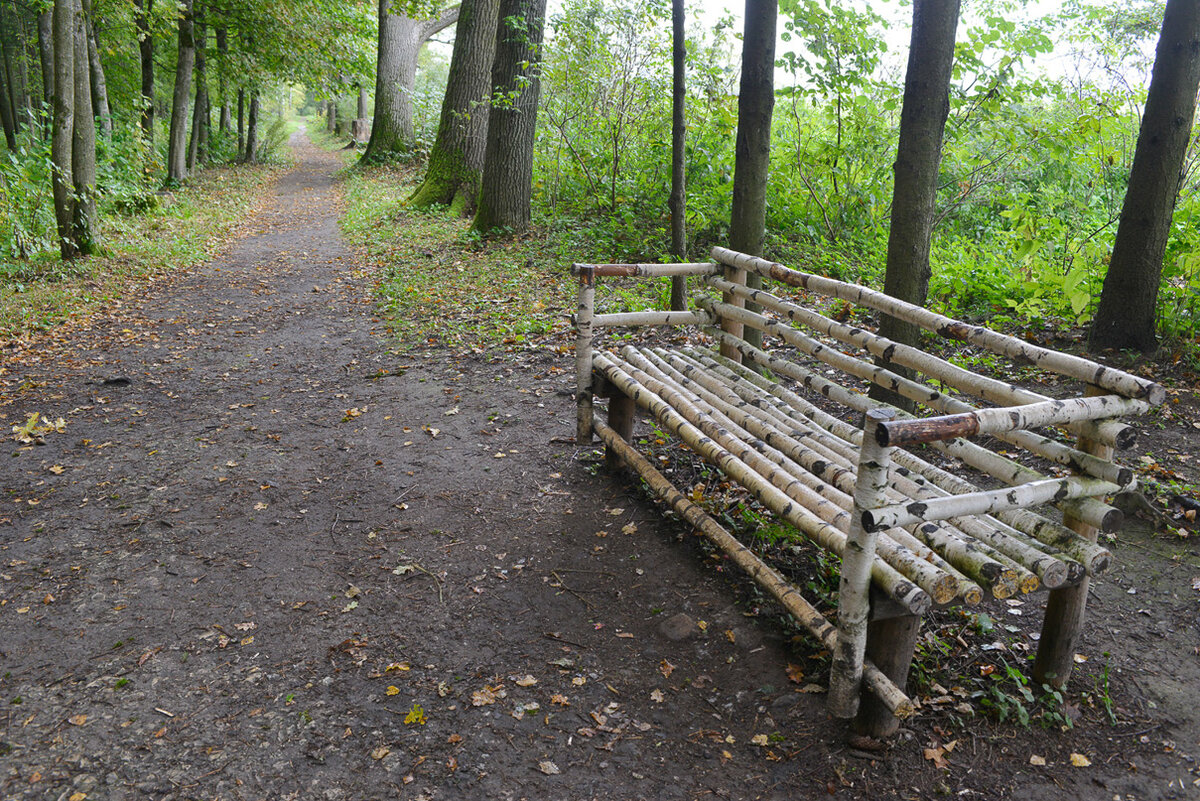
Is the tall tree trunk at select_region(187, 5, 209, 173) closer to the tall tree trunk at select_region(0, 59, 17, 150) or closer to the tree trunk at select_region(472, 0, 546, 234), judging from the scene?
the tall tree trunk at select_region(0, 59, 17, 150)

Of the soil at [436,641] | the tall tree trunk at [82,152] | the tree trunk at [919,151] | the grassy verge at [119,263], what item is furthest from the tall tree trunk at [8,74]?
the tree trunk at [919,151]

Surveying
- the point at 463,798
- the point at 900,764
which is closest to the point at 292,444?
the point at 463,798

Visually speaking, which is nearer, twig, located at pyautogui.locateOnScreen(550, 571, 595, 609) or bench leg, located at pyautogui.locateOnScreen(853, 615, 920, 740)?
bench leg, located at pyautogui.locateOnScreen(853, 615, 920, 740)

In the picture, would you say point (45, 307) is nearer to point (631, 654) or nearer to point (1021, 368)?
point (631, 654)

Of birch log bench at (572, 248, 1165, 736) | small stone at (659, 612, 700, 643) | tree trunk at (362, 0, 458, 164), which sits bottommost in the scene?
small stone at (659, 612, 700, 643)

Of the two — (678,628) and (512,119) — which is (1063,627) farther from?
(512,119)

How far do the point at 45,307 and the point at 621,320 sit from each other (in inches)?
287

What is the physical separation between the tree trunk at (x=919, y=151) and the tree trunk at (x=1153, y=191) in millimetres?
1943

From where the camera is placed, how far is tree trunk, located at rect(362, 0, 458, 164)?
20809 mm

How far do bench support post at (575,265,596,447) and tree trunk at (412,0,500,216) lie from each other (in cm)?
887

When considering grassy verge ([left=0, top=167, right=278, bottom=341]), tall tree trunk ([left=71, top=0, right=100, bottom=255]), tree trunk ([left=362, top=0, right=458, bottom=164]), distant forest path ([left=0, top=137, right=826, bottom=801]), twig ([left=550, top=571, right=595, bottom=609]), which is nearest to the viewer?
distant forest path ([left=0, top=137, right=826, bottom=801])

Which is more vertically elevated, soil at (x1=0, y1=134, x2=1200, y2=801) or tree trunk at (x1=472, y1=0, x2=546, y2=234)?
tree trunk at (x1=472, y1=0, x2=546, y2=234)

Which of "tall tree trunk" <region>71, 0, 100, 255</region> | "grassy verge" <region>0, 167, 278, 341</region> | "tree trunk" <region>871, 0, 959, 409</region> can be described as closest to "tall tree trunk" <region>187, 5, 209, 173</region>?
"grassy verge" <region>0, 167, 278, 341</region>

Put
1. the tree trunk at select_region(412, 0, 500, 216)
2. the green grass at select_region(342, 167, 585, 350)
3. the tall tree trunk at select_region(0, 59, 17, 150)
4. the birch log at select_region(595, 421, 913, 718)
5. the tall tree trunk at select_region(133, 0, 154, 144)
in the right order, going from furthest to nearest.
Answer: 1. the tall tree trunk at select_region(0, 59, 17, 150)
2. the tall tree trunk at select_region(133, 0, 154, 144)
3. the tree trunk at select_region(412, 0, 500, 216)
4. the green grass at select_region(342, 167, 585, 350)
5. the birch log at select_region(595, 421, 913, 718)
